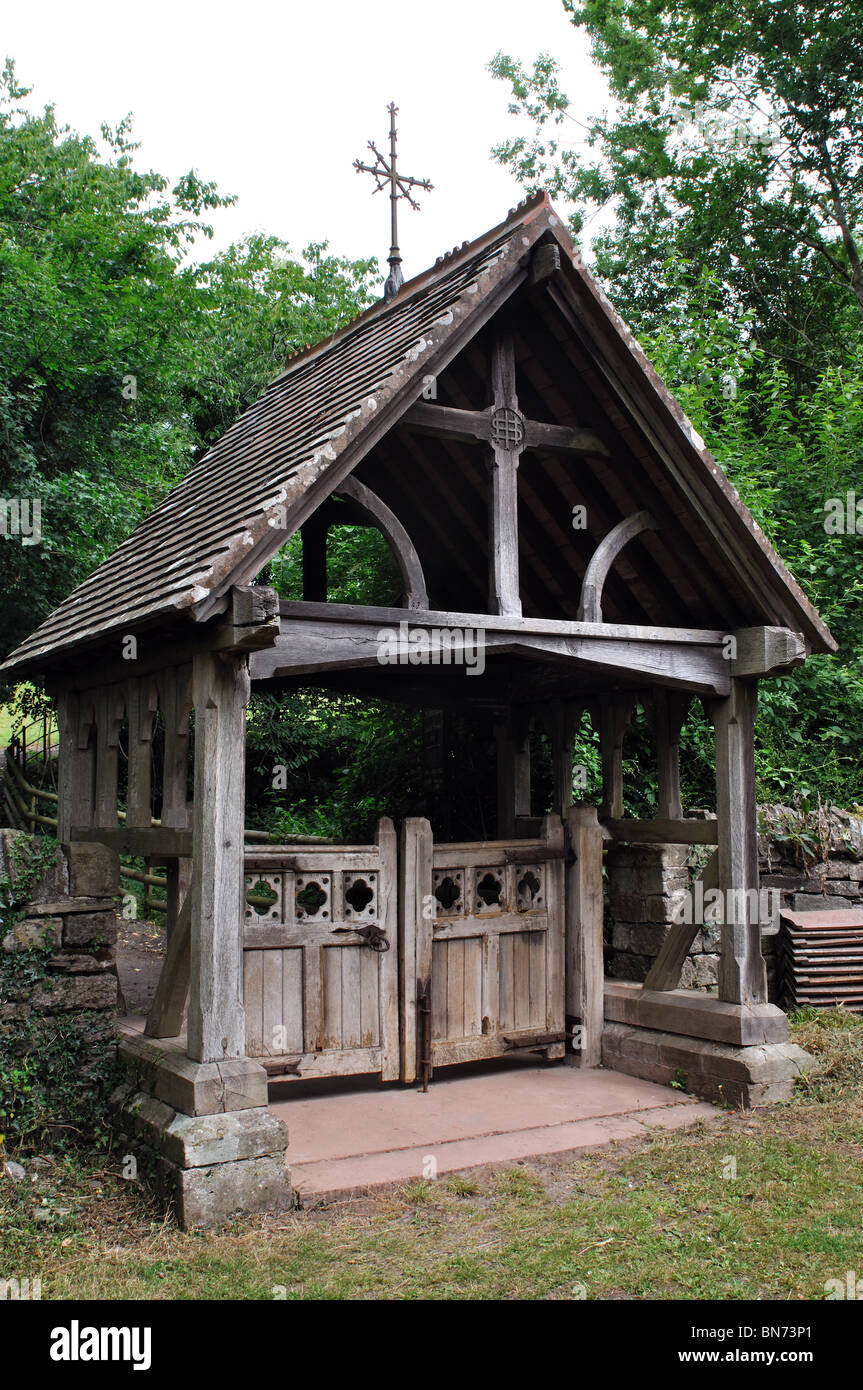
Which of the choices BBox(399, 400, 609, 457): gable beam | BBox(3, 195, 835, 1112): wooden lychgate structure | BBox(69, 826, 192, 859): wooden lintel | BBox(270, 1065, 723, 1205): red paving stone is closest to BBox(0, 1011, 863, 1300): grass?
BBox(270, 1065, 723, 1205): red paving stone

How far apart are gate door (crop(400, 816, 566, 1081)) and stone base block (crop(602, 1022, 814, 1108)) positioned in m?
0.61

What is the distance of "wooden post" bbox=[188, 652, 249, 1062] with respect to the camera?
515 centimetres

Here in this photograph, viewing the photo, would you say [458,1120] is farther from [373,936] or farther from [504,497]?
[504,497]

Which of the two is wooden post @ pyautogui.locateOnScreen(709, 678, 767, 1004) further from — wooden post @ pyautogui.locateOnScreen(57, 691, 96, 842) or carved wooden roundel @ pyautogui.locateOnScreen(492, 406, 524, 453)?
wooden post @ pyautogui.locateOnScreen(57, 691, 96, 842)

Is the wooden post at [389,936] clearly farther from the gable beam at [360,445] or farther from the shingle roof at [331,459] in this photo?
the gable beam at [360,445]

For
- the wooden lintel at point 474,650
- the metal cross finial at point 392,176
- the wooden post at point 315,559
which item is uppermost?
the metal cross finial at point 392,176

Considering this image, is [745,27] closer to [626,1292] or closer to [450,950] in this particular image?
[450,950]

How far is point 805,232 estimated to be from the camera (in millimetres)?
17391

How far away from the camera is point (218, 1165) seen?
4.91 meters

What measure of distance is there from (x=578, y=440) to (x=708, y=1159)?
3.98 meters

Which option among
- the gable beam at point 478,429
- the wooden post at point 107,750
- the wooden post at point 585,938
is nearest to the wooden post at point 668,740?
the wooden post at point 585,938

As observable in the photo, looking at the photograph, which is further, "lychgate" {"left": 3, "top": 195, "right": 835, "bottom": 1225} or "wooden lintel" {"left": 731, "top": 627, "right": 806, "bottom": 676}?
"wooden lintel" {"left": 731, "top": 627, "right": 806, "bottom": 676}

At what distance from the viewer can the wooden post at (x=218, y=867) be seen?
5152 millimetres

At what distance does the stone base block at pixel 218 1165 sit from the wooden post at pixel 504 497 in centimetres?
292
